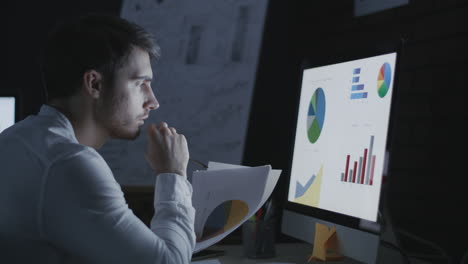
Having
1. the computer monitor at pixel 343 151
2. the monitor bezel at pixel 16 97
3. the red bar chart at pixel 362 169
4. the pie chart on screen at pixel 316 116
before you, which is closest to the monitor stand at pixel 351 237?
the computer monitor at pixel 343 151

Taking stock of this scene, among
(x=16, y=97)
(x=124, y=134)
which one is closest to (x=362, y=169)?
(x=124, y=134)

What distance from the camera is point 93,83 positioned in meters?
1.11

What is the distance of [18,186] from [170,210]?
31cm

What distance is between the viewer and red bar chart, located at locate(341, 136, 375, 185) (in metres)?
1.21

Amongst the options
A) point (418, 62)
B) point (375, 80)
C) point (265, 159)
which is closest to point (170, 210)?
point (375, 80)

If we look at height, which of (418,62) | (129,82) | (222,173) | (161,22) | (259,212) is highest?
(161,22)

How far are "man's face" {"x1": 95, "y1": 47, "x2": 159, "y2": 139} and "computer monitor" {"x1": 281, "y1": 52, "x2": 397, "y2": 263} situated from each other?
498 millimetres

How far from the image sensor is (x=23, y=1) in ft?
8.09

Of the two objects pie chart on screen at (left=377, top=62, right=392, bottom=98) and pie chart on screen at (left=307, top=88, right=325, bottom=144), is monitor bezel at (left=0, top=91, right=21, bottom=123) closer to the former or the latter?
pie chart on screen at (left=307, top=88, right=325, bottom=144)

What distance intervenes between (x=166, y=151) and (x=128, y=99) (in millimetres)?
154

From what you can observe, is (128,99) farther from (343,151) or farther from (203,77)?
(203,77)

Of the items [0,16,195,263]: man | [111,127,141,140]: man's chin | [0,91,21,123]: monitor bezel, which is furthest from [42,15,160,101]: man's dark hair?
[0,91,21,123]: monitor bezel

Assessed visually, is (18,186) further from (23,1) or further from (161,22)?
(23,1)

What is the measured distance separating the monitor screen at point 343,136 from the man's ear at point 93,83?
24.5 inches
